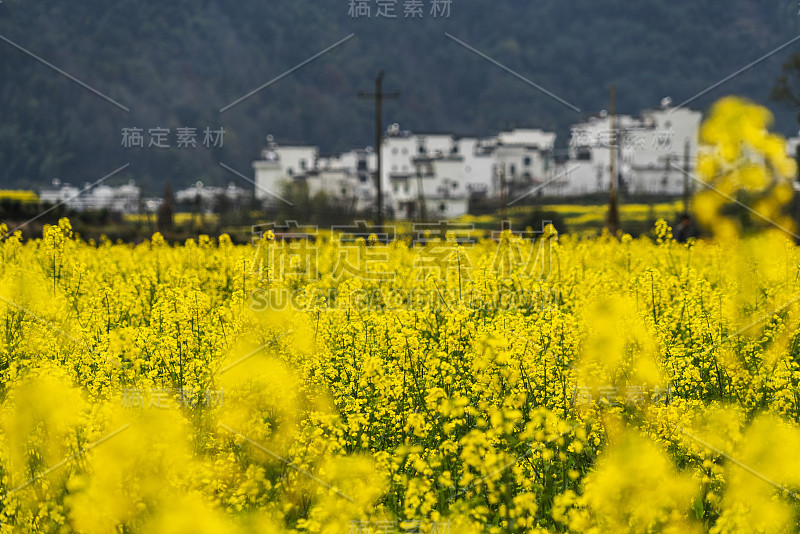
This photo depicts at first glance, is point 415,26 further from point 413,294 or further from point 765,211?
point 413,294

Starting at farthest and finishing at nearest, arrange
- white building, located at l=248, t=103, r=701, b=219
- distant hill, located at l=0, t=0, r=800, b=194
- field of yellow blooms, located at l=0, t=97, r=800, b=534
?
distant hill, located at l=0, t=0, r=800, b=194, white building, located at l=248, t=103, r=701, b=219, field of yellow blooms, located at l=0, t=97, r=800, b=534

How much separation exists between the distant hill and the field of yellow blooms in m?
63.8

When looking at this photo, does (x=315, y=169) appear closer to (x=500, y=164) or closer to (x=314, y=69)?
(x=500, y=164)

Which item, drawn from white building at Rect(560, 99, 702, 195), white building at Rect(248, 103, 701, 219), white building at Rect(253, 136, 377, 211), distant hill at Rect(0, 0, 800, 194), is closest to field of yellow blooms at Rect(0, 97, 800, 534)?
white building at Rect(248, 103, 701, 219)

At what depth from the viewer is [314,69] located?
97625 millimetres

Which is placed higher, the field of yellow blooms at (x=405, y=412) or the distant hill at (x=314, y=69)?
the distant hill at (x=314, y=69)

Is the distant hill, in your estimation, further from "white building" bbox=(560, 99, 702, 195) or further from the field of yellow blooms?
the field of yellow blooms

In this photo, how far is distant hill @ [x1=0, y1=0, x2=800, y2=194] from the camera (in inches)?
2958

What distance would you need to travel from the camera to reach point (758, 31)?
112 meters

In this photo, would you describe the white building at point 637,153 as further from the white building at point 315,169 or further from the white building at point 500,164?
the white building at point 315,169

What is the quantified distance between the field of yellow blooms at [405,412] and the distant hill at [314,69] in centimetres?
6382

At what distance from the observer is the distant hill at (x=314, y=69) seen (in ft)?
246

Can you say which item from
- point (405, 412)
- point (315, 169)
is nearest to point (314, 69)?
point (315, 169)

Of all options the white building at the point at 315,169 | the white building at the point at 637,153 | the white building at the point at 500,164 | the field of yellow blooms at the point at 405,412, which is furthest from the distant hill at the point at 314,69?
the field of yellow blooms at the point at 405,412
